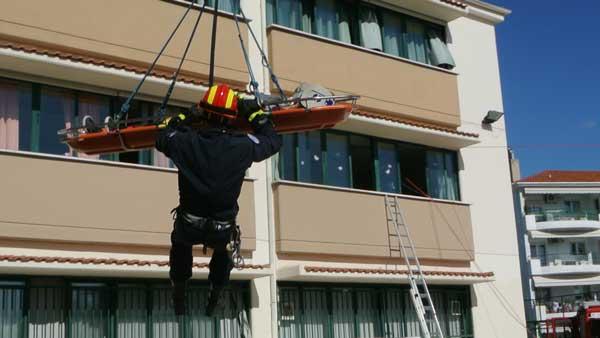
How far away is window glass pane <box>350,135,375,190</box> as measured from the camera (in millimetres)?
20109

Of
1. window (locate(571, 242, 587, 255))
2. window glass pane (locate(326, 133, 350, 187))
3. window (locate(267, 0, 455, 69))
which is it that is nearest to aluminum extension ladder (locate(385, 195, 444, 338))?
window glass pane (locate(326, 133, 350, 187))

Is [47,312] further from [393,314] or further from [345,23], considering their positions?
[345,23]

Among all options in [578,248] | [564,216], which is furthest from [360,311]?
[578,248]

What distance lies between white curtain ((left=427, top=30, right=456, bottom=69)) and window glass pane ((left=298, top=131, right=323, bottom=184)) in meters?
4.50

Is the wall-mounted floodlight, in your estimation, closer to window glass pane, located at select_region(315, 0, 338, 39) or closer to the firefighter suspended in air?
window glass pane, located at select_region(315, 0, 338, 39)

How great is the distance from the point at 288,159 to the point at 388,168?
3.13 m

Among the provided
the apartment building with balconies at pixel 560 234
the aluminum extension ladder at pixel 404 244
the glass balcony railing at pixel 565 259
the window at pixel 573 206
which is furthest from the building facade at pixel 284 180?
the window at pixel 573 206

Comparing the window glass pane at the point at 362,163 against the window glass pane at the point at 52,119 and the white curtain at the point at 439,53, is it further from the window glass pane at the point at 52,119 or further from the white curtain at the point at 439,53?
the window glass pane at the point at 52,119

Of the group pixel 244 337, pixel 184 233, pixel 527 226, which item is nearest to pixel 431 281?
pixel 244 337

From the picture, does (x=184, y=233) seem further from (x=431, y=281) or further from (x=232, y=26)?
(x=431, y=281)

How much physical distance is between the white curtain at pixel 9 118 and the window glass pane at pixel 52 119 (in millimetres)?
310

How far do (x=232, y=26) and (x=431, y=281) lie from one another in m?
7.19

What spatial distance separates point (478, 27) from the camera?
934 inches

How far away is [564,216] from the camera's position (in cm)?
6844
